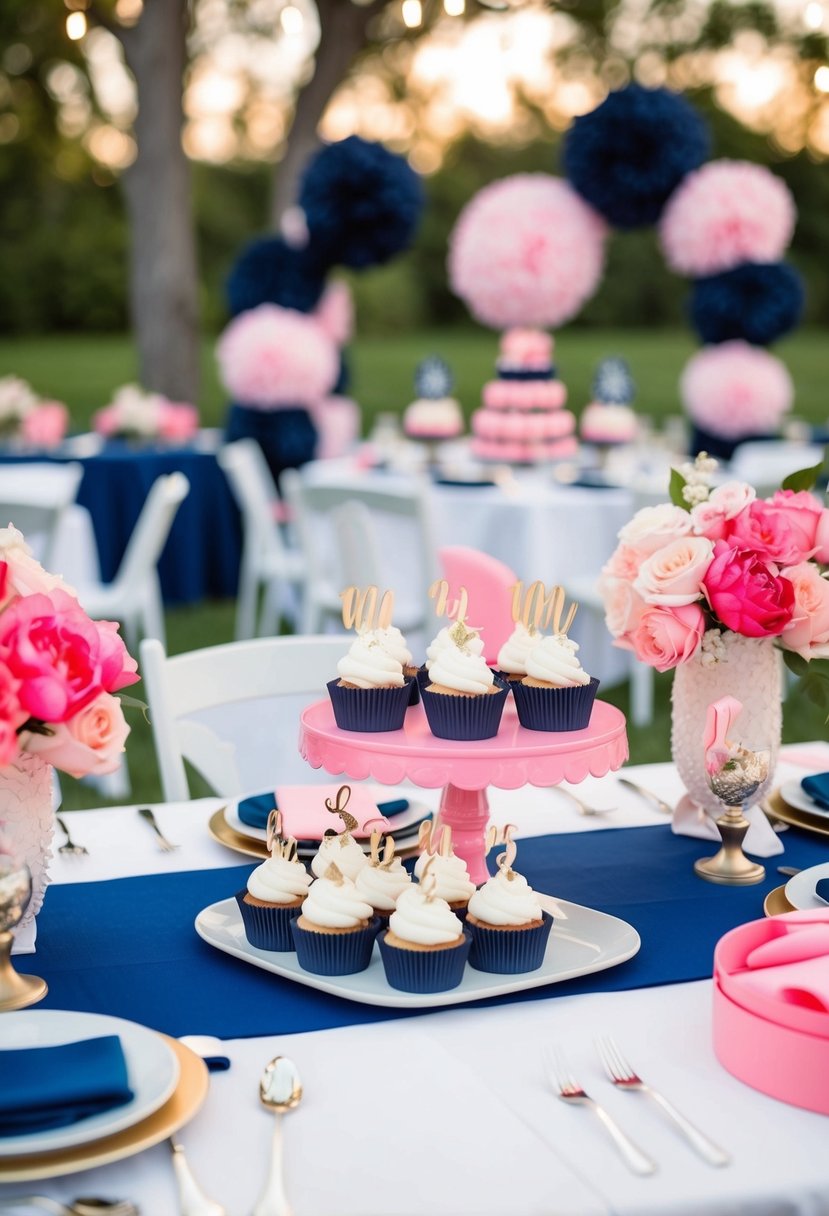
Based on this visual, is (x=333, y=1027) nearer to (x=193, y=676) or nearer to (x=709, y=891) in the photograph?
(x=709, y=891)

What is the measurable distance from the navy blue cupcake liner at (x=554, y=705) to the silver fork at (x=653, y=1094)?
39 centimetres

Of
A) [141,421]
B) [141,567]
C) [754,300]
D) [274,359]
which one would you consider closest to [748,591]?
[141,567]

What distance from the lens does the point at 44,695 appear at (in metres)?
1.30

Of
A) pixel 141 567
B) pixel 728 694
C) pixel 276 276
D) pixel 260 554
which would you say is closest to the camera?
pixel 728 694

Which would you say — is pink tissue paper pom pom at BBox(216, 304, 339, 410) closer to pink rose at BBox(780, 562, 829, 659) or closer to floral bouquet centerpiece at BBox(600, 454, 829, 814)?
floral bouquet centerpiece at BBox(600, 454, 829, 814)

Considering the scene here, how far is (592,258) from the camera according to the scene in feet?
22.4

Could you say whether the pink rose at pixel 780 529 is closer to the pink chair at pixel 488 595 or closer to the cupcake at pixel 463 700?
the cupcake at pixel 463 700

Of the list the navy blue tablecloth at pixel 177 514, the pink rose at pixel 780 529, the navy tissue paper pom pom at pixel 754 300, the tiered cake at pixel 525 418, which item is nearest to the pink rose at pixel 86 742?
the pink rose at pixel 780 529

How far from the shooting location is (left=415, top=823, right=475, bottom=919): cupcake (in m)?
1.36

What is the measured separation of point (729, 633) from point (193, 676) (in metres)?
0.89

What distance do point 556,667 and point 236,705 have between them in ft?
3.61

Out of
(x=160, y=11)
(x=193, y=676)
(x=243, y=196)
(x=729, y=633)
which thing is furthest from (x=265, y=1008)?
(x=243, y=196)

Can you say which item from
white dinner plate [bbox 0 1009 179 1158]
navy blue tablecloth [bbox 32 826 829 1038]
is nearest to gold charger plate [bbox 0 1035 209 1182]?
white dinner plate [bbox 0 1009 179 1158]

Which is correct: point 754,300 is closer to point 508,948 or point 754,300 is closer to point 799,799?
point 799,799
